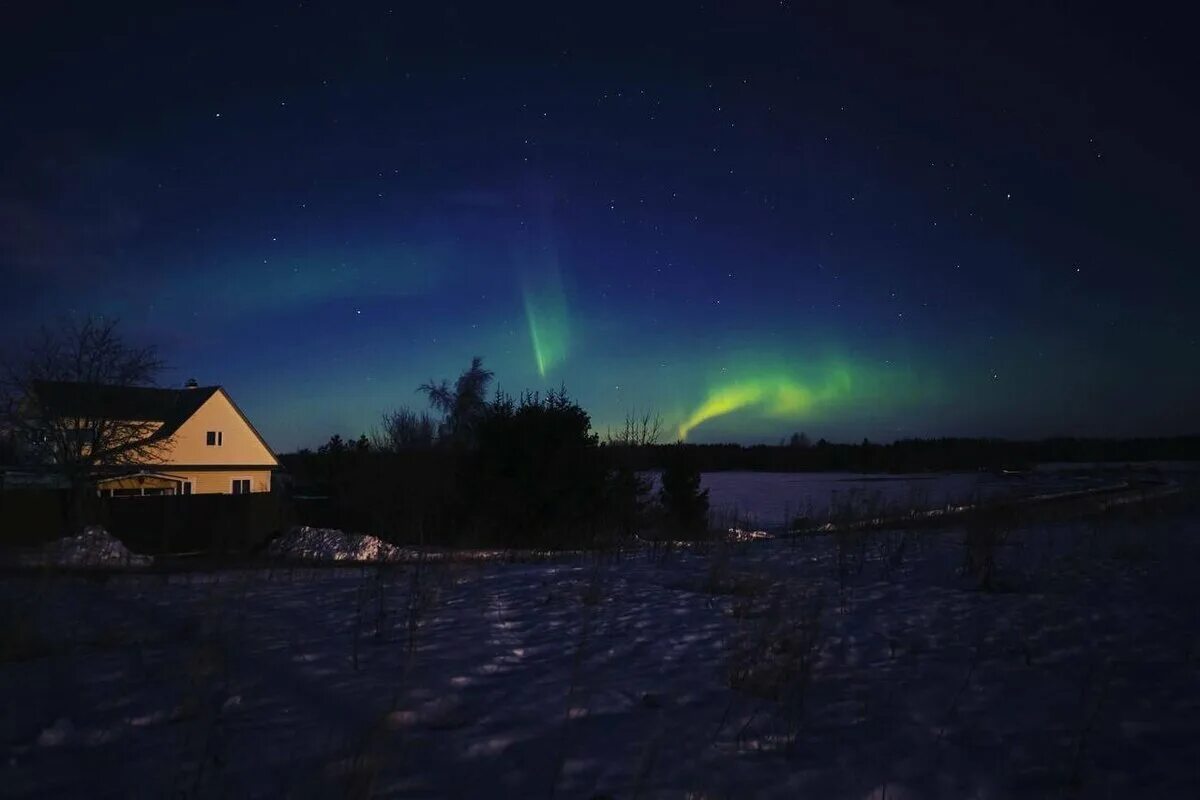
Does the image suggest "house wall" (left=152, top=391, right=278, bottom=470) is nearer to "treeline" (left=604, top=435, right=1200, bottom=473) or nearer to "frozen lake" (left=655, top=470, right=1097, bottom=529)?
"frozen lake" (left=655, top=470, right=1097, bottom=529)

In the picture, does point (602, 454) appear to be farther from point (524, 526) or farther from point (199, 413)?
point (199, 413)

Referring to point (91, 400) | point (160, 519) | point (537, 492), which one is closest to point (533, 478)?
point (537, 492)

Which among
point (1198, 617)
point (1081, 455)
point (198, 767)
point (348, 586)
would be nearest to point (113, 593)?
point (348, 586)

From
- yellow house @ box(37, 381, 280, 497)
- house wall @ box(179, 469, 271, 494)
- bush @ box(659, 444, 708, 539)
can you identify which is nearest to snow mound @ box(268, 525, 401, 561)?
bush @ box(659, 444, 708, 539)

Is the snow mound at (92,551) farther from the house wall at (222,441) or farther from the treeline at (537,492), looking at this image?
the house wall at (222,441)

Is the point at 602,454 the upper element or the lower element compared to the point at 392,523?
upper

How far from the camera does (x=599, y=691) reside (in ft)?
15.7

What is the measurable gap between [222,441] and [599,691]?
134 ft

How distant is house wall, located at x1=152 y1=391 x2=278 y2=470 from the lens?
127ft

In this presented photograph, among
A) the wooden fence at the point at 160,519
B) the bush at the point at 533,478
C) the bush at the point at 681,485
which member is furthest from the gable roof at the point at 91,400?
the bush at the point at 681,485

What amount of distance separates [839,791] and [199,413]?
41.9 metres

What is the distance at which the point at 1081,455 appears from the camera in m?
119

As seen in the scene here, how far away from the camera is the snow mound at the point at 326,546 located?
1886 cm

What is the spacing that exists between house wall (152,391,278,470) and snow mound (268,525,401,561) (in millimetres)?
20094
